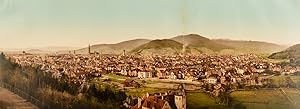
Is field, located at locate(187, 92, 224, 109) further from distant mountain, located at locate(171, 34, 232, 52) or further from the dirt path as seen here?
the dirt path

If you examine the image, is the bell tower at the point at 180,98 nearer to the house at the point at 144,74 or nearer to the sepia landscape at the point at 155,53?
the sepia landscape at the point at 155,53

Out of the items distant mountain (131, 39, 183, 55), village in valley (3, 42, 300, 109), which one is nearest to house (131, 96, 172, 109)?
village in valley (3, 42, 300, 109)

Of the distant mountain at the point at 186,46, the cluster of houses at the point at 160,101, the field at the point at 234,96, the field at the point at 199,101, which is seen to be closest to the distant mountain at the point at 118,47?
the distant mountain at the point at 186,46

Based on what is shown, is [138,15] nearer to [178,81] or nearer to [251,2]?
[178,81]

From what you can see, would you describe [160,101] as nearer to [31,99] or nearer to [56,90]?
[56,90]

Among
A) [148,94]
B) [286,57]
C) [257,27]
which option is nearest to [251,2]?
[257,27]
